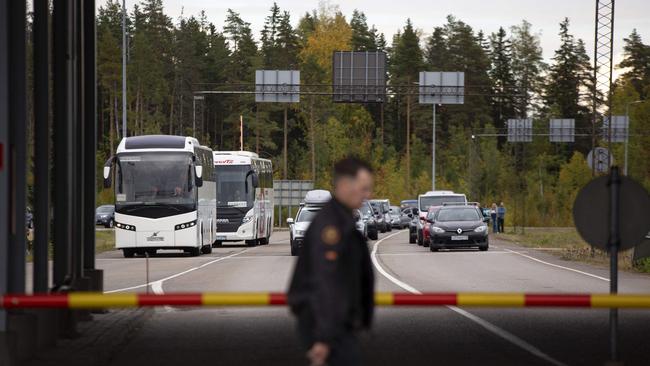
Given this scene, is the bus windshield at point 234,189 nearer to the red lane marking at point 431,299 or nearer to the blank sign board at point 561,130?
the blank sign board at point 561,130

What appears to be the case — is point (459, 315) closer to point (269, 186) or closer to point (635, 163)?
point (269, 186)

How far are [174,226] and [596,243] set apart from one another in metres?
33.8

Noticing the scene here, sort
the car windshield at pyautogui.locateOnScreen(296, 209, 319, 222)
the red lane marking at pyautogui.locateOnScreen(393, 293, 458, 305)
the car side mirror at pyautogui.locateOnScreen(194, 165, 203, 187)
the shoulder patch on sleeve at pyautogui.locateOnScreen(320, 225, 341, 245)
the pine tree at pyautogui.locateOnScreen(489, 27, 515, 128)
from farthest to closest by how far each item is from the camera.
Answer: the pine tree at pyautogui.locateOnScreen(489, 27, 515, 128)
the car windshield at pyautogui.locateOnScreen(296, 209, 319, 222)
the car side mirror at pyautogui.locateOnScreen(194, 165, 203, 187)
the red lane marking at pyautogui.locateOnScreen(393, 293, 458, 305)
the shoulder patch on sleeve at pyautogui.locateOnScreen(320, 225, 341, 245)

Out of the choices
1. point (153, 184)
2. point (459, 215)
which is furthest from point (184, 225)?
point (459, 215)

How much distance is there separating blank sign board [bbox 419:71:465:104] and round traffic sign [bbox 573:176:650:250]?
5436 centimetres

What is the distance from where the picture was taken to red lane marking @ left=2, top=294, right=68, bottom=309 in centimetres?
1123

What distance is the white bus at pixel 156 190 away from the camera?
45.1 metres

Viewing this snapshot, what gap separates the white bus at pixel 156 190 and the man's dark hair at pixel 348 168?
1466 inches

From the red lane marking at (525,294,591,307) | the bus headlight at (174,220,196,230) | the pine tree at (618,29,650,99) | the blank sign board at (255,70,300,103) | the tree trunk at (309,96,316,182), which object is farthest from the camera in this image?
the tree trunk at (309,96,316,182)

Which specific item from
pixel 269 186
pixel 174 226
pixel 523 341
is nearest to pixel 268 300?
pixel 523 341

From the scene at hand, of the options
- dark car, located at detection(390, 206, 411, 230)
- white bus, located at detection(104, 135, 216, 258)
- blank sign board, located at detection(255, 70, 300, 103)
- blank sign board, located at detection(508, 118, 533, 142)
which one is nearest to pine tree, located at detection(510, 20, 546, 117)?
dark car, located at detection(390, 206, 411, 230)

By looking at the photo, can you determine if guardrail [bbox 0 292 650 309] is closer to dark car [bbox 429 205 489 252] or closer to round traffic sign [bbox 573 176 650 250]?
round traffic sign [bbox 573 176 650 250]

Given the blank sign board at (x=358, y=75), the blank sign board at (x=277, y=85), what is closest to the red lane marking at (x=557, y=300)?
the blank sign board at (x=358, y=75)

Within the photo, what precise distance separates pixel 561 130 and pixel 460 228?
163ft
